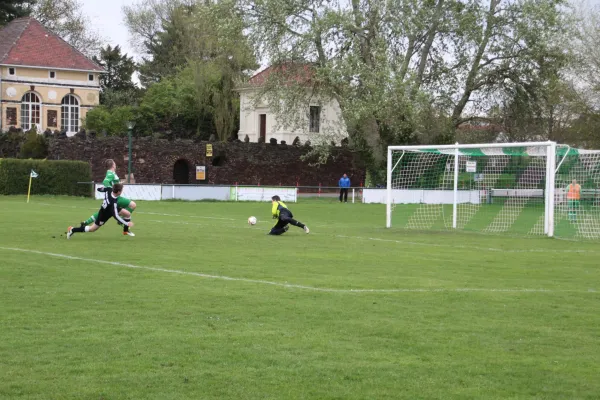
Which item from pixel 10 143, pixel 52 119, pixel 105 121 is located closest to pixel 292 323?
pixel 10 143

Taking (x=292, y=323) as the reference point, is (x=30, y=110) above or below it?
above

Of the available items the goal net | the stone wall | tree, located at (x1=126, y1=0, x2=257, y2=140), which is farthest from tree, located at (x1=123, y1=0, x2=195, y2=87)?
the goal net

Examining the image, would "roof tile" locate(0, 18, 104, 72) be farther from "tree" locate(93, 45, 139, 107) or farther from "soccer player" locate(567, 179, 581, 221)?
"soccer player" locate(567, 179, 581, 221)

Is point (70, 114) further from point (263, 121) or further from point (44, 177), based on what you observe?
point (44, 177)

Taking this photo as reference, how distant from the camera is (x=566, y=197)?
27.4 metres

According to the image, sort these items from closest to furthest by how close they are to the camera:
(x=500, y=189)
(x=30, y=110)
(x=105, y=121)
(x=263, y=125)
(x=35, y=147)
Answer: (x=500, y=189), (x=35, y=147), (x=105, y=121), (x=30, y=110), (x=263, y=125)

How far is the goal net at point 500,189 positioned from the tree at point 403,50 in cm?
759

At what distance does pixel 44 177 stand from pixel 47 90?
27.6 m

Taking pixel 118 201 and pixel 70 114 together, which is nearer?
pixel 118 201

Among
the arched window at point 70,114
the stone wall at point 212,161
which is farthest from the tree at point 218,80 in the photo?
the arched window at point 70,114

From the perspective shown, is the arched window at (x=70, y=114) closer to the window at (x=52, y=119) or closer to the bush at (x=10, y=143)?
the window at (x=52, y=119)

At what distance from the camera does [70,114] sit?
75.6 meters

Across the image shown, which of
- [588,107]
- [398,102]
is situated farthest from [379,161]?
[588,107]

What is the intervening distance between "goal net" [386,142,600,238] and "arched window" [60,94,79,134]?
39.5m
